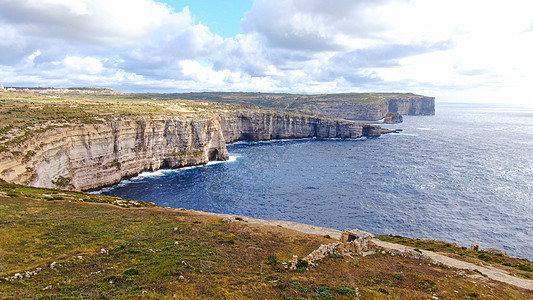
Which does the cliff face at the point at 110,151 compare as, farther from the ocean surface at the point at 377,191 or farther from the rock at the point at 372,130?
the rock at the point at 372,130

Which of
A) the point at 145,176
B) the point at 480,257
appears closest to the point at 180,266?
the point at 480,257

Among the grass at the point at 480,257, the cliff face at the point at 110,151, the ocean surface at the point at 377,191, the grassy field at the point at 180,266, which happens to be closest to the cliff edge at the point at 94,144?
the cliff face at the point at 110,151

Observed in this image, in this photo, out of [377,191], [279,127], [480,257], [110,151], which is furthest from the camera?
[279,127]

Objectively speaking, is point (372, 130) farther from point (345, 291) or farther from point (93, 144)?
point (345, 291)

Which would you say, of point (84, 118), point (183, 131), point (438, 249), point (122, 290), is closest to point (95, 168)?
point (84, 118)

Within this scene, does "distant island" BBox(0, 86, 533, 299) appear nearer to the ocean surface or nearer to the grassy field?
the grassy field

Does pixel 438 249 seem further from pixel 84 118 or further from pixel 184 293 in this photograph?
pixel 84 118
